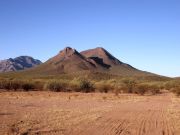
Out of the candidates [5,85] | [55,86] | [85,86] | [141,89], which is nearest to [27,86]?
[5,85]

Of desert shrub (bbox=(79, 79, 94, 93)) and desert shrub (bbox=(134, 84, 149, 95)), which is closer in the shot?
desert shrub (bbox=(134, 84, 149, 95))

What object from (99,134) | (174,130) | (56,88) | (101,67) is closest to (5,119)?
(99,134)

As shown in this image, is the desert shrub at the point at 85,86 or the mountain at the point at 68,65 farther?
the mountain at the point at 68,65

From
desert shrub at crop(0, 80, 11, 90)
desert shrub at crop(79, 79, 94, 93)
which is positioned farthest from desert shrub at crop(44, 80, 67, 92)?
desert shrub at crop(0, 80, 11, 90)

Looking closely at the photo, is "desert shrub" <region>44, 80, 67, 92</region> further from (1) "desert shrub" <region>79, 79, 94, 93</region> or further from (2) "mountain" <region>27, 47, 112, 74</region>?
(2) "mountain" <region>27, 47, 112, 74</region>

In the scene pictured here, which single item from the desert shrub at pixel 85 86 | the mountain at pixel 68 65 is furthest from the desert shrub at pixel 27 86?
the mountain at pixel 68 65

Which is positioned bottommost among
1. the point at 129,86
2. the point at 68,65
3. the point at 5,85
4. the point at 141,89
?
the point at 141,89

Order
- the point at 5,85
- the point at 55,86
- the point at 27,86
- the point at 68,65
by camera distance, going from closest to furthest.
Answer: the point at 5,85 → the point at 27,86 → the point at 55,86 → the point at 68,65

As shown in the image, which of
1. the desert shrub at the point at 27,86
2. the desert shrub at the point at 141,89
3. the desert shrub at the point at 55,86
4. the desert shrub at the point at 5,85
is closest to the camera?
the desert shrub at the point at 141,89

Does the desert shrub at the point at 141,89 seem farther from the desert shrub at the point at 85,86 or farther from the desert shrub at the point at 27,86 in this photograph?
the desert shrub at the point at 27,86

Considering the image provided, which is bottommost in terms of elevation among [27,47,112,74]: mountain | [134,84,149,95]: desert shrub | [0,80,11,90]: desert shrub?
[134,84,149,95]: desert shrub

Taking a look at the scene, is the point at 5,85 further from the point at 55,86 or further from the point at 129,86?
the point at 129,86

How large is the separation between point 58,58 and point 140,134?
598 feet

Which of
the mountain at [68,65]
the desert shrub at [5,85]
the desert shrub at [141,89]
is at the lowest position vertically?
the desert shrub at [141,89]
